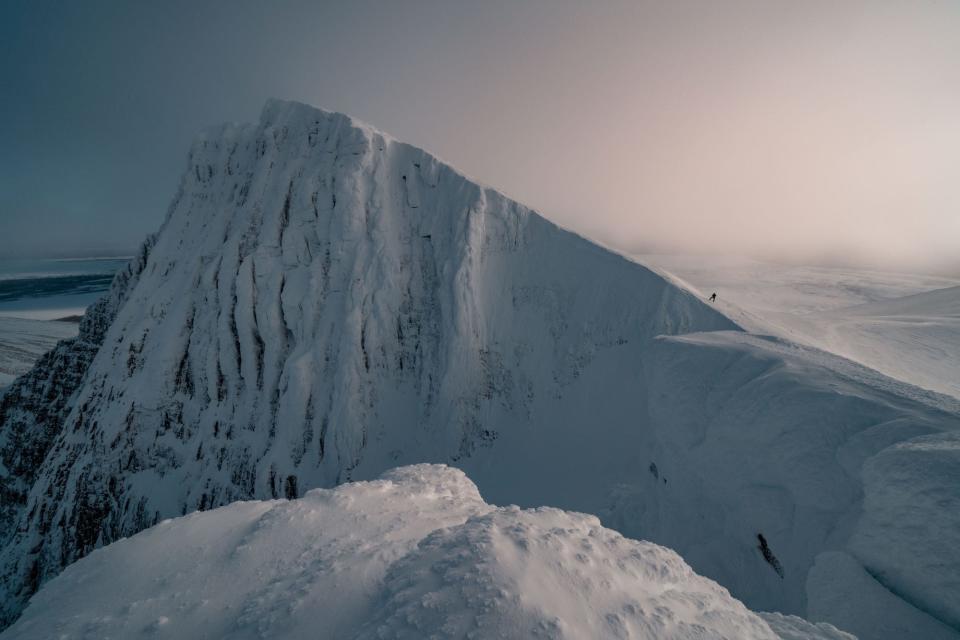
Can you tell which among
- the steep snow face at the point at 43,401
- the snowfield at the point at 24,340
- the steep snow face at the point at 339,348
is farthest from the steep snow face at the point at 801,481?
the snowfield at the point at 24,340

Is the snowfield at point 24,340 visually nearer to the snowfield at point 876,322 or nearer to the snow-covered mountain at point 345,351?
the snow-covered mountain at point 345,351

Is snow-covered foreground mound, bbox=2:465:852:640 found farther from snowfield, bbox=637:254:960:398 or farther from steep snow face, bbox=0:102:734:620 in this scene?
snowfield, bbox=637:254:960:398

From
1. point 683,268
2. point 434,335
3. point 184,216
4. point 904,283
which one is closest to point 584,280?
point 434,335

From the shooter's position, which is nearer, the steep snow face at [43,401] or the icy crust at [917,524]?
the icy crust at [917,524]

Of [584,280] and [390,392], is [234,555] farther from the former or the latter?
[584,280]

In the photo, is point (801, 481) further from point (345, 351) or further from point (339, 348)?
point (339, 348)

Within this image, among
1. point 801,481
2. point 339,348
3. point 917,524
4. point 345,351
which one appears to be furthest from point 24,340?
point 917,524
